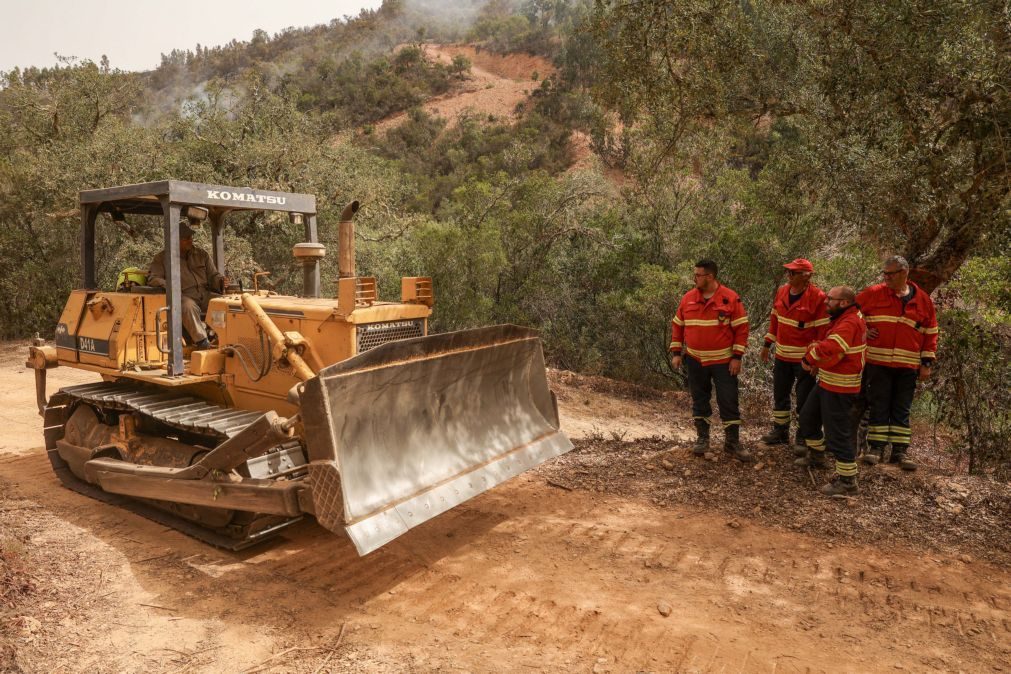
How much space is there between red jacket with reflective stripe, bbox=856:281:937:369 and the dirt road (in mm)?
1902

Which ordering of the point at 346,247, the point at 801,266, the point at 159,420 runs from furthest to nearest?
the point at 801,266 → the point at 159,420 → the point at 346,247

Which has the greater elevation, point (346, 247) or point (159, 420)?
point (346, 247)

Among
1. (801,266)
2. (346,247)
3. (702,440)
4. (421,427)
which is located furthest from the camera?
(702,440)

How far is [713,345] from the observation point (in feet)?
21.8

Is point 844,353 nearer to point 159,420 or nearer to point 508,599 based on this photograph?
point 508,599

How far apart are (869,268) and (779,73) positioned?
2.87 meters

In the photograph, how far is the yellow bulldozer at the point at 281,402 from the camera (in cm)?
439

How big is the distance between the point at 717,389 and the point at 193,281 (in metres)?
4.98

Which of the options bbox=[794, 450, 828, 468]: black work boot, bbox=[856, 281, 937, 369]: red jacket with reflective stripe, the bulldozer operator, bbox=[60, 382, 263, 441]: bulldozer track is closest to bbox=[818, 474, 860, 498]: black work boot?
bbox=[794, 450, 828, 468]: black work boot

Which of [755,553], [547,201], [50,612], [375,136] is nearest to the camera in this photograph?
[50,612]

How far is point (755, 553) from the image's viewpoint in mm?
5059

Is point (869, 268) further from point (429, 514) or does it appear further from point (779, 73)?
point (429, 514)

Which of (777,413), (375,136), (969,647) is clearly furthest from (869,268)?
(375,136)

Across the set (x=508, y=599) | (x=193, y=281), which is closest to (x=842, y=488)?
(x=508, y=599)
